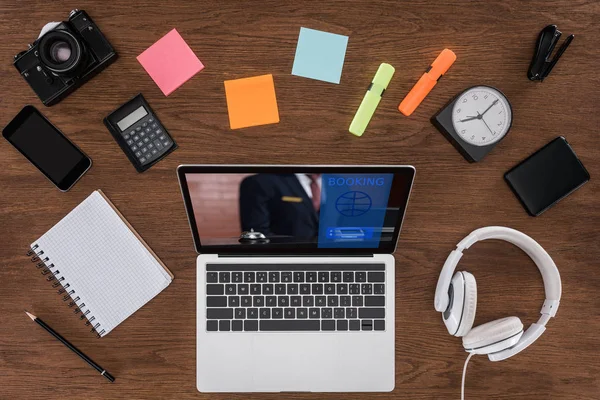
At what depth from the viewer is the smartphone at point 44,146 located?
3.25 ft

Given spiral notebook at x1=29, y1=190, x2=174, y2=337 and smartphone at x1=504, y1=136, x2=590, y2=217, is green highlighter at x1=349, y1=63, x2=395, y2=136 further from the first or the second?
spiral notebook at x1=29, y1=190, x2=174, y2=337

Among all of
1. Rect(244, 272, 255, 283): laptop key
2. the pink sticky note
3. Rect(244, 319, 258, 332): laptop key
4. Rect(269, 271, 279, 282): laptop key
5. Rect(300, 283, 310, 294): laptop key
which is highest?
the pink sticky note

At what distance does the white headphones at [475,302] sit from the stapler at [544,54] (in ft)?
1.03

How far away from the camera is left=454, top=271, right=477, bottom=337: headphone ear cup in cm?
94

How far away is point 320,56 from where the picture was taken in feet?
3.32

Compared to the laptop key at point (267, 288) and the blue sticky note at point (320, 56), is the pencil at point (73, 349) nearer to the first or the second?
the laptop key at point (267, 288)

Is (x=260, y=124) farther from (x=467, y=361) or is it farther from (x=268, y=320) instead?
(x=467, y=361)

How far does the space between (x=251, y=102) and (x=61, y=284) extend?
0.51 metres

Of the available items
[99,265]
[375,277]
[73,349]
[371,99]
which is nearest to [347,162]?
[371,99]

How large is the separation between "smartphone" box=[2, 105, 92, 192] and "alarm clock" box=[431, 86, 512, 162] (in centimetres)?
71

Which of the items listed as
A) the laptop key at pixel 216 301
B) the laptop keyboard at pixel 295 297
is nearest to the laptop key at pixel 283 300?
the laptop keyboard at pixel 295 297

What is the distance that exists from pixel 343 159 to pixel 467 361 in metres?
0.46

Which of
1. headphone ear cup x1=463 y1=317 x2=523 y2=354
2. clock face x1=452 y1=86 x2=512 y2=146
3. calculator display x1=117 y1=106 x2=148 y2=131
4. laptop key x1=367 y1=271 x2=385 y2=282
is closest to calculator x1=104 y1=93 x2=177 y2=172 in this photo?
calculator display x1=117 y1=106 x2=148 y2=131

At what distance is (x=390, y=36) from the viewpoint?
102 centimetres
